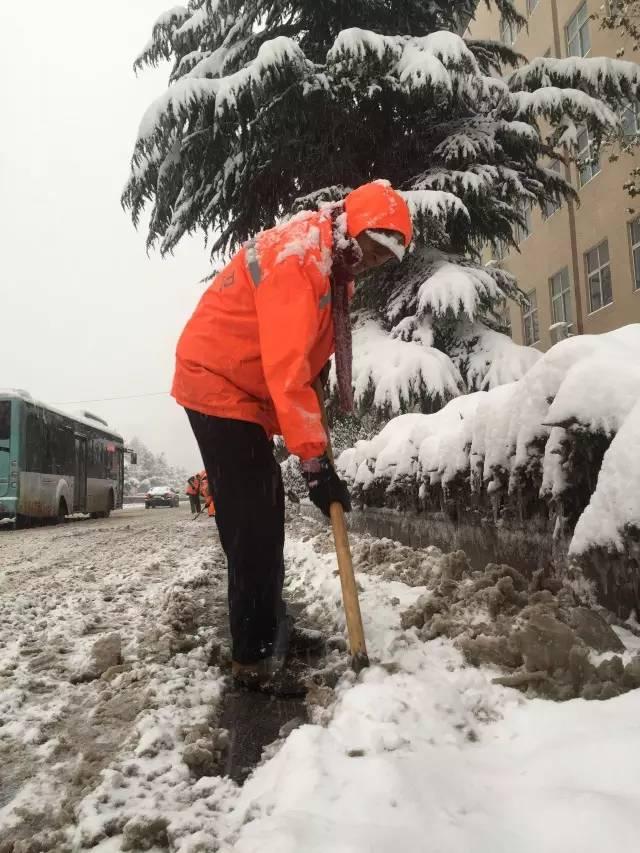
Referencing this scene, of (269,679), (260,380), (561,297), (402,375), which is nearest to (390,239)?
(260,380)

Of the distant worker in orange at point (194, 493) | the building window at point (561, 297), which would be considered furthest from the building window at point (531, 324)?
the distant worker in orange at point (194, 493)

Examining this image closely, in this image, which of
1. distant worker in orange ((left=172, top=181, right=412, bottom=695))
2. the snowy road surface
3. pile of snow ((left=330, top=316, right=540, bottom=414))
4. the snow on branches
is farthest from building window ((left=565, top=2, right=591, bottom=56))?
the snowy road surface

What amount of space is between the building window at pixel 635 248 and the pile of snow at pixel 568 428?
524 inches

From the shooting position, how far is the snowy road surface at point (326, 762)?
47.4 inches

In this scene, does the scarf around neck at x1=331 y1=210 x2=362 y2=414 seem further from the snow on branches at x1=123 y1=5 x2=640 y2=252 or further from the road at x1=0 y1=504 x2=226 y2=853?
the snow on branches at x1=123 y1=5 x2=640 y2=252

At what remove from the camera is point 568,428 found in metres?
2.17

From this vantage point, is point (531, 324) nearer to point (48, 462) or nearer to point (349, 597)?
point (48, 462)

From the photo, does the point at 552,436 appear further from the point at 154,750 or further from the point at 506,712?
the point at 154,750

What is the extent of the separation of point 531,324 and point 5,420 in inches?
660

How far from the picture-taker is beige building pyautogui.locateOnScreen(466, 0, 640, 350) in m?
15.2

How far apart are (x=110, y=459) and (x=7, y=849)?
2083cm

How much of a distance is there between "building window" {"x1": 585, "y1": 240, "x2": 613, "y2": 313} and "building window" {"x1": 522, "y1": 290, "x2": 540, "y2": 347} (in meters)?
3.71

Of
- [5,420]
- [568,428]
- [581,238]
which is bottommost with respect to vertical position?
[568,428]

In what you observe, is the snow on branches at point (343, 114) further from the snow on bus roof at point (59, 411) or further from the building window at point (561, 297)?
the building window at point (561, 297)
